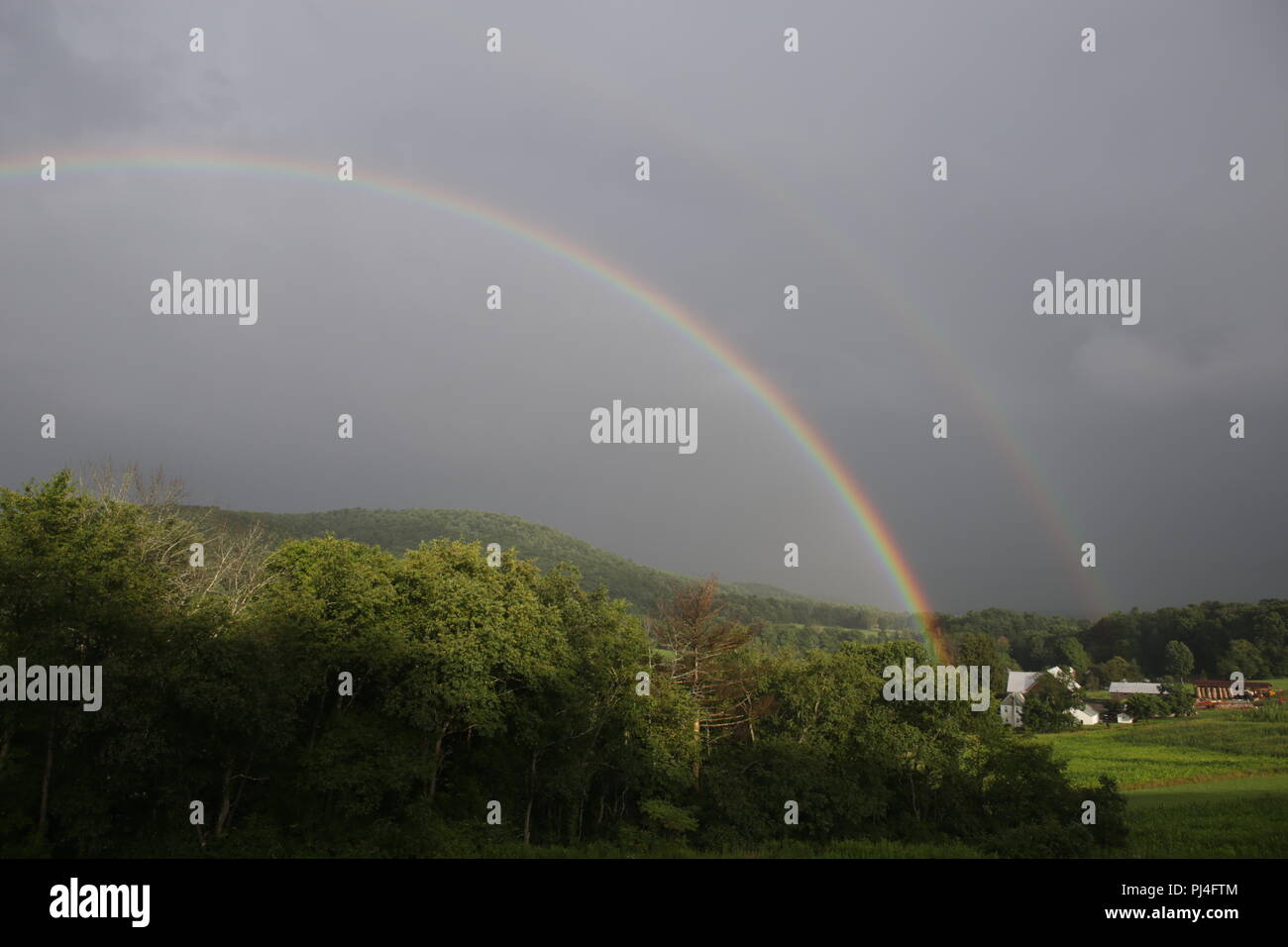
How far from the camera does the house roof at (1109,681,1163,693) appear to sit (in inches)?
4684

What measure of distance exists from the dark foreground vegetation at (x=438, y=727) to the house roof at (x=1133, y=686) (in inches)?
3933

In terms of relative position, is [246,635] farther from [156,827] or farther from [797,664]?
[797,664]

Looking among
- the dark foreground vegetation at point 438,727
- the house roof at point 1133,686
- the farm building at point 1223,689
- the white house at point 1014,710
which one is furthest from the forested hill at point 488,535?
the dark foreground vegetation at point 438,727

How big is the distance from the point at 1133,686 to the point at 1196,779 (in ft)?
244

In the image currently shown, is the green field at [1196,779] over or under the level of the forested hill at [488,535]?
under

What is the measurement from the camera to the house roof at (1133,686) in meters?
119

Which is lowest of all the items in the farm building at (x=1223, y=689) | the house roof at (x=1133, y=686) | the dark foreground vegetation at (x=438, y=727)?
the house roof at (x=1133, y=686)

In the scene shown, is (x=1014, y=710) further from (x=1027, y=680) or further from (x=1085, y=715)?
(x=1027, y=680)

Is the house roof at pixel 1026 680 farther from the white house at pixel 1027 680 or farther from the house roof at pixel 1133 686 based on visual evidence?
the house roof at pixel 1133 686

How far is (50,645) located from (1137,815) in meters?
48.7
